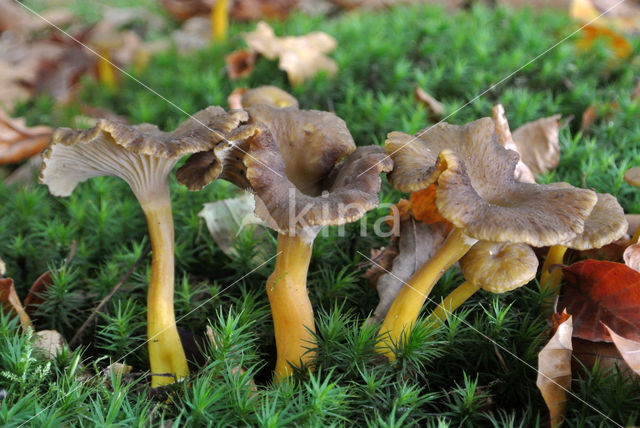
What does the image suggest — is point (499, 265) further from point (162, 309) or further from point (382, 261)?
point (162, 309)

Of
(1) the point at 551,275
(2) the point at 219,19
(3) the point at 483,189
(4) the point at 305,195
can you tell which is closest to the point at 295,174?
(4) the point at 305,195

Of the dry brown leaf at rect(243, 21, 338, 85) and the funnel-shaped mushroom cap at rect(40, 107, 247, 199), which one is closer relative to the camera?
the funnel-shaped mushroom cap at rect(40, 107, 247, 199)

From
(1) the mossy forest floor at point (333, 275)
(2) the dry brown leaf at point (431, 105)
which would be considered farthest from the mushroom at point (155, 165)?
(2) the dry brown leaf at point (431, 105)

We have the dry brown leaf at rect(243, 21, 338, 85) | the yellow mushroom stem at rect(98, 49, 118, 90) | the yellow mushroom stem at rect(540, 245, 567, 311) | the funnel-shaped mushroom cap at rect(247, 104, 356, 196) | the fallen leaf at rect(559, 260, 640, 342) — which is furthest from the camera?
the yellow mushroom stem at rect(98, 49, 118, 90)

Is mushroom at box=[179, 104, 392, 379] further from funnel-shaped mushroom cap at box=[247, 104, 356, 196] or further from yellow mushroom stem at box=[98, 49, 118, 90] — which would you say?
yellow mushroom stem at box=[98, 49, 118, 90]

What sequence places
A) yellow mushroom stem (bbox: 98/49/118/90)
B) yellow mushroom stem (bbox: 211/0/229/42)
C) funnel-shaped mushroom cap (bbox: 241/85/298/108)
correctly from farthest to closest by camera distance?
yellow mushroom stem (bbox: 211/0/229/42), yellow mushroom stem (bbox: 98/49/118/90), funnel-shaped mushroom cap (bbox: 241/85/298/108)

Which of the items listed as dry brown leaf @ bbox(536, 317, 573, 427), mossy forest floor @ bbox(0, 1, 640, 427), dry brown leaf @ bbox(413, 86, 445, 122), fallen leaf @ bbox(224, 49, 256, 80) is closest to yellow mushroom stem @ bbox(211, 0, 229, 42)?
mossy forest floor @ bbox(0, 1, 640, 427)
